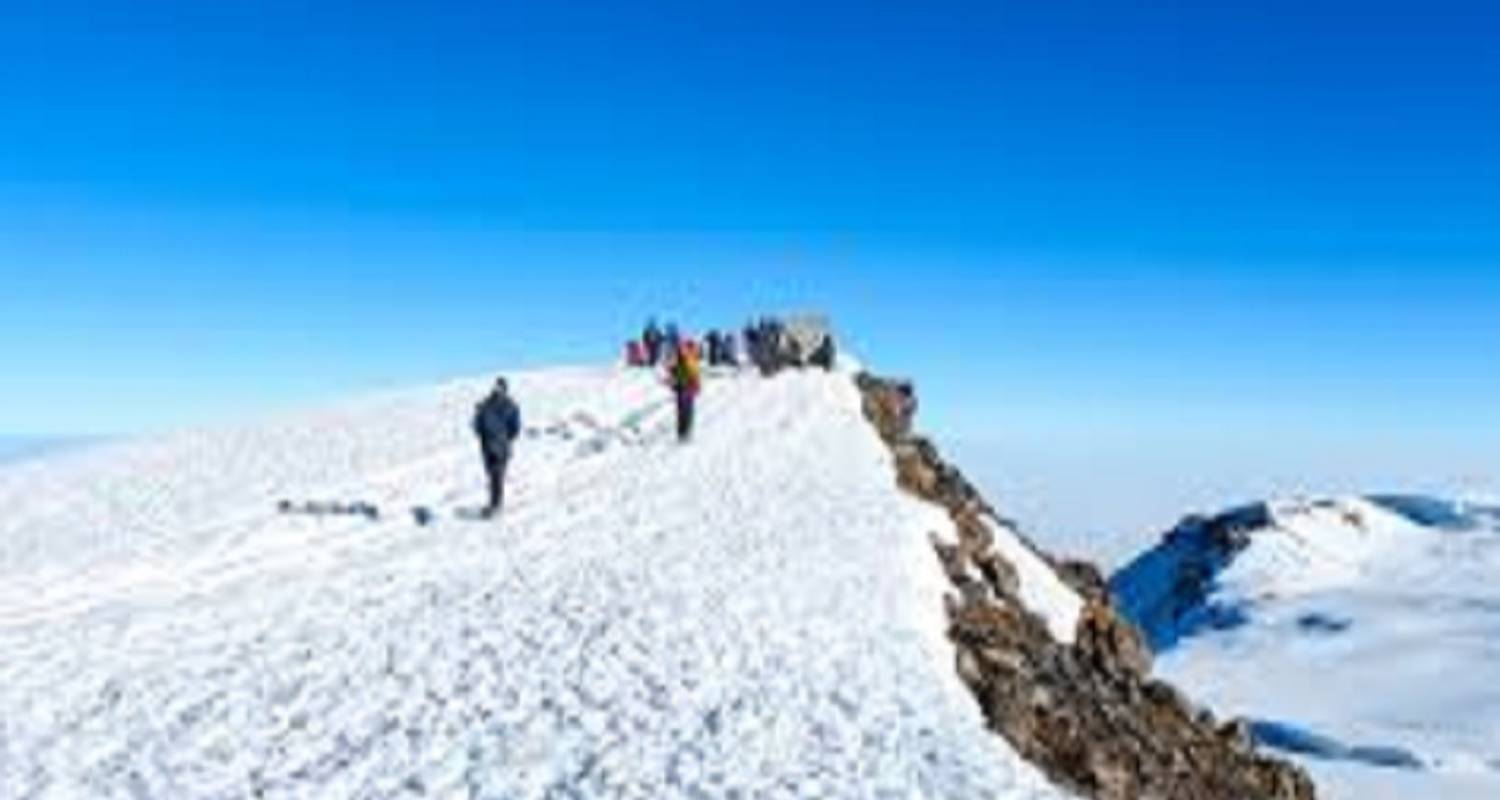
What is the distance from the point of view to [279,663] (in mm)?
25016

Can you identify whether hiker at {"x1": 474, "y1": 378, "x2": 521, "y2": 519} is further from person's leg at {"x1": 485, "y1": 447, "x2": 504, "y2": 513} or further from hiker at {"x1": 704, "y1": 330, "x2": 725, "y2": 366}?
hiker at {"x1": 704, "y1": 330, "x2": 725, "y2": 366}

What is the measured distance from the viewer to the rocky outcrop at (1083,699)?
73.7ft

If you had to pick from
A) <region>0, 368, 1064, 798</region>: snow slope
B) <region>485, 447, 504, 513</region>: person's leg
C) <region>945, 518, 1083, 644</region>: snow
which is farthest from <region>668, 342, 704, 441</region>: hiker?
<region>485, 447, 504, 513</region>: person's leg

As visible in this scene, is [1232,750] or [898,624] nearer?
[898,624]

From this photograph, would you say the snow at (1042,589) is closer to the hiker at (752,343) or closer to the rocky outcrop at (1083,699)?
the rocky outcrop at (1083,699)

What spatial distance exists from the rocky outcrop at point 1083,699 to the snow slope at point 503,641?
25.8 inches

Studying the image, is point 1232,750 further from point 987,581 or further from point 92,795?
point 92,795

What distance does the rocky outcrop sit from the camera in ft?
73.7

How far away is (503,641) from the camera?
1021 inches

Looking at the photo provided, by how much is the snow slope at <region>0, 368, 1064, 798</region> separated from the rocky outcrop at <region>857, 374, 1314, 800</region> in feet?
2.15

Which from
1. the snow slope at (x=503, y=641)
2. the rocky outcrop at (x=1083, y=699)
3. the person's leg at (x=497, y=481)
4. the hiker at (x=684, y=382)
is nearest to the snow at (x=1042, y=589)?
the rocky outcrop at (x=1083, y=699)

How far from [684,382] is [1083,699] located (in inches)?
1080

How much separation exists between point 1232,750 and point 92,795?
753 inches

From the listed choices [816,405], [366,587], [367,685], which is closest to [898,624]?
[367,685]
